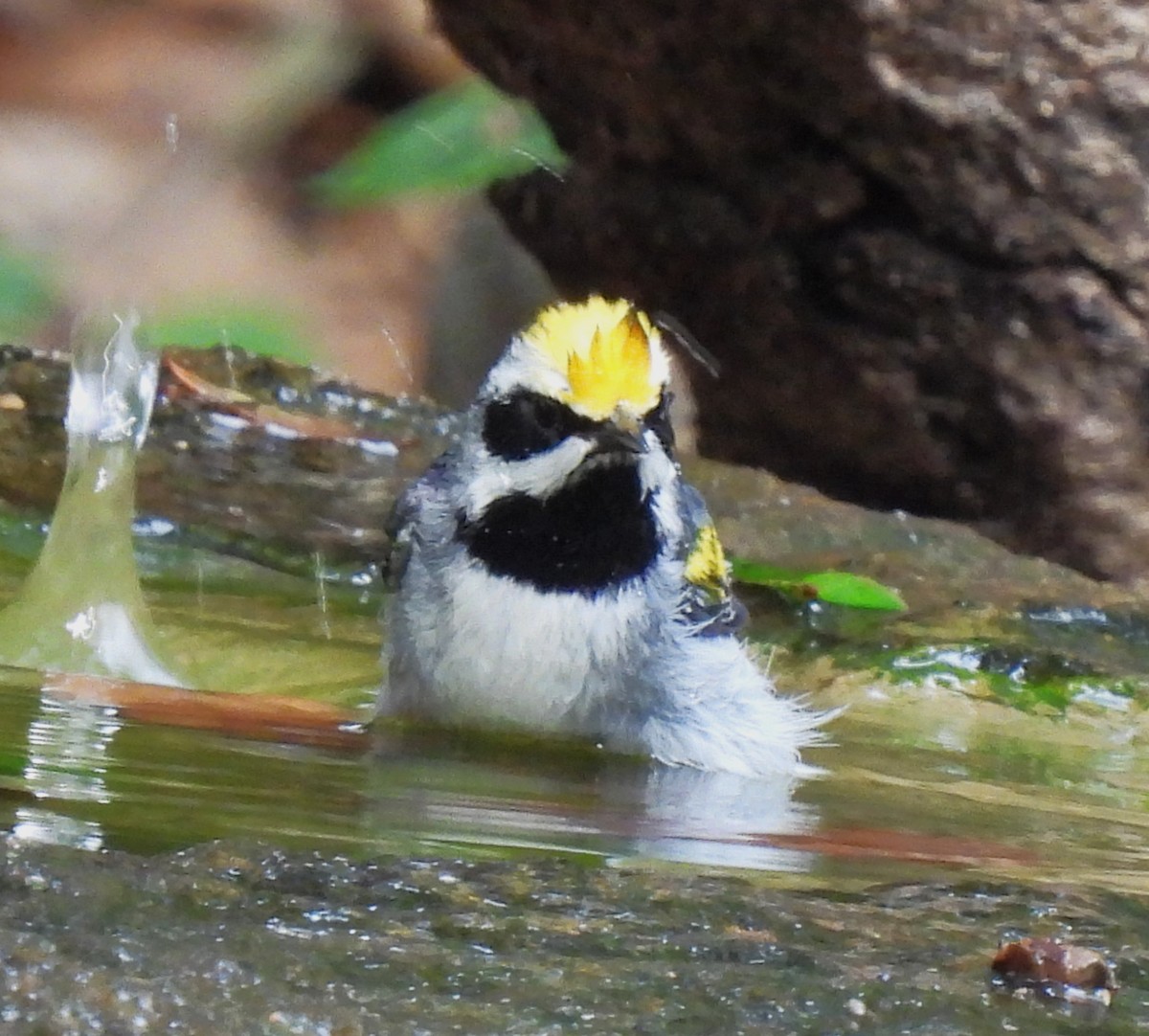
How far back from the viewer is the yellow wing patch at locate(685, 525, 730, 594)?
3838mm

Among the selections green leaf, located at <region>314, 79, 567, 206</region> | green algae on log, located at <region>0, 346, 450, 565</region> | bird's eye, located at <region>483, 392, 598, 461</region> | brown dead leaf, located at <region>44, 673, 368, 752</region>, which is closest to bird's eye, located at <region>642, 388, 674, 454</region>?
bird's eye, located at <region>483, 392, 598, 461</region>

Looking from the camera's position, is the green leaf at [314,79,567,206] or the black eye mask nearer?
the black eye mask

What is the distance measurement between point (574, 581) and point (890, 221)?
11.5ft

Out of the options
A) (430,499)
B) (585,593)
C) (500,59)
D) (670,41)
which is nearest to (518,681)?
(585,593)

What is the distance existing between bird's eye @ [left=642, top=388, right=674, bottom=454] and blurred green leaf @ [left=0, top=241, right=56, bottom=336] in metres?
2.52

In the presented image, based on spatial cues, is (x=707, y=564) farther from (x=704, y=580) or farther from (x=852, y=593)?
(x=852, y=593)

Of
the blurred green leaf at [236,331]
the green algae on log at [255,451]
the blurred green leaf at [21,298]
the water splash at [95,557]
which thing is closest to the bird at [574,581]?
the water splash at [95,557]

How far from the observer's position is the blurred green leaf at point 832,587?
496cm

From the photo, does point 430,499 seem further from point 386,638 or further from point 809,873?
point 809,873

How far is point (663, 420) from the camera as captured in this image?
367cm

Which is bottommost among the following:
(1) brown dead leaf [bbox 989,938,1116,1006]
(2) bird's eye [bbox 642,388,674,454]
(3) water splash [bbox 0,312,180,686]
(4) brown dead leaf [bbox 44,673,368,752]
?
(1) brown dead leaf [bbox 989,938,1116,1006]

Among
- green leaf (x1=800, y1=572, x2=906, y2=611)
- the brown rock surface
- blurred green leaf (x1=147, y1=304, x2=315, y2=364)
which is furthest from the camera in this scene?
blurred green leaf (x1=147, y1=304, x2=315, y2=364)

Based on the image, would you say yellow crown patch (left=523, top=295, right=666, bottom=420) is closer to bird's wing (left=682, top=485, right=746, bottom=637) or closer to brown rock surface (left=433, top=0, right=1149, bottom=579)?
bird's wing (left=682, top=485, right=746, bottom=637)

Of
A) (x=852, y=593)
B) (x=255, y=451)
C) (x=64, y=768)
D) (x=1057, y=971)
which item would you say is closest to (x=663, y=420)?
(x=852, y=593)
